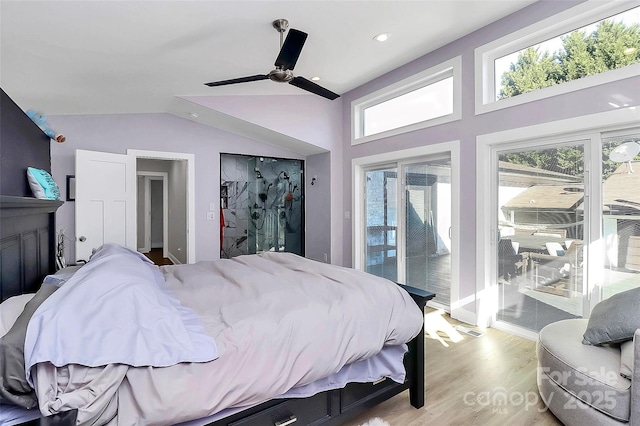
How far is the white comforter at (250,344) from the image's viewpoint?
3.75 feet

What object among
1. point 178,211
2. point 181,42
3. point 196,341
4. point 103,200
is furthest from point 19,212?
point 178,211

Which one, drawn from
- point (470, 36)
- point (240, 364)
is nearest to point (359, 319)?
point (240, 364)

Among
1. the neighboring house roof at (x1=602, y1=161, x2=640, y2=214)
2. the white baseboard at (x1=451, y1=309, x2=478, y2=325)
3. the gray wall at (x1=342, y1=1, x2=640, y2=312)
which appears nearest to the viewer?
the neighboring house roof at (x1=602, y1=161, x2=640, y2=214)

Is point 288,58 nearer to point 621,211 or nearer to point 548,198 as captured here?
point 548,198

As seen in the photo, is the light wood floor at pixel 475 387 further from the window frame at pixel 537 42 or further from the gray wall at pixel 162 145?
the gray wall at pixel 162 145

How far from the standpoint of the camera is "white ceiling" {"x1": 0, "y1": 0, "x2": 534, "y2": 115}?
2.08m

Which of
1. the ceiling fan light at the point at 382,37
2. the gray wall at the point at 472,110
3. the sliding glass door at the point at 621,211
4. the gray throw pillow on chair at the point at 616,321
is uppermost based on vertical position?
the ceiling fan light at the point at 382,37

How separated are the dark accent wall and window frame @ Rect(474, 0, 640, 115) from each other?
389cm

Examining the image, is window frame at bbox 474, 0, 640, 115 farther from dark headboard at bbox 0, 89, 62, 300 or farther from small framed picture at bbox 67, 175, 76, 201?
small framed picture at bbox 67, 175, 76, 201

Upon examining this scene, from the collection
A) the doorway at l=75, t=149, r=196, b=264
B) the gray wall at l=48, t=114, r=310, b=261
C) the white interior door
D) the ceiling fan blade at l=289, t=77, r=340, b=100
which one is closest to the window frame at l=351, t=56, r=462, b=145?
the gray wall at l=48, t=114, r=310, b=261

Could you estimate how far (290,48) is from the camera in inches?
93.3

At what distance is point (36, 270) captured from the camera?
7.57ft

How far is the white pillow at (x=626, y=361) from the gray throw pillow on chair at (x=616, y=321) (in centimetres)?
7

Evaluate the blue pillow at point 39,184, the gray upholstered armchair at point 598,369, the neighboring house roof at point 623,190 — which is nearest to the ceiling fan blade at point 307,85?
the blue pillow at point 39,184
